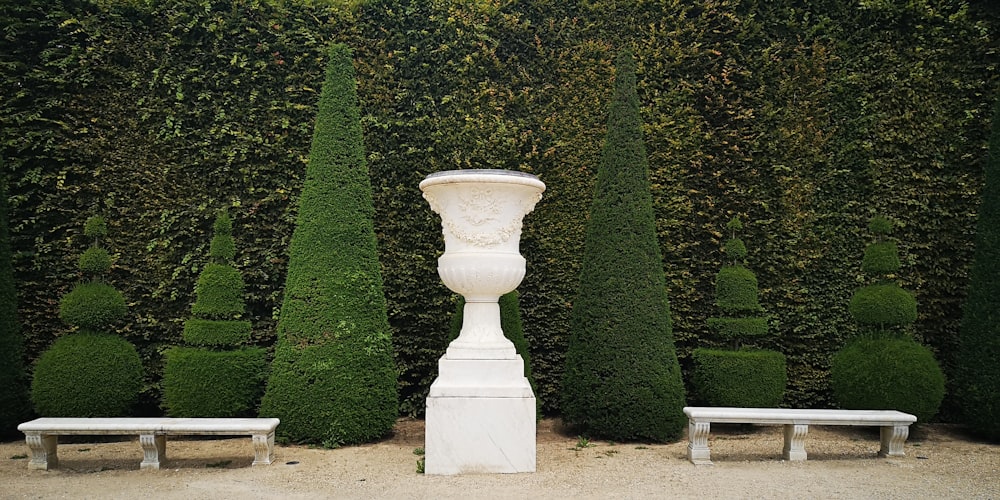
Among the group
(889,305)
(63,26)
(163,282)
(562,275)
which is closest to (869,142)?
(889,305)

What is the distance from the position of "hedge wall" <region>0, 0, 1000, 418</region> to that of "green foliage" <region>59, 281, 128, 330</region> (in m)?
0.54

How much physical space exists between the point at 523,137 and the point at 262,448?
3.69 meters

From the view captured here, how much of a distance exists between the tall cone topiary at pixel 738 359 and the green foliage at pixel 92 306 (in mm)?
5179

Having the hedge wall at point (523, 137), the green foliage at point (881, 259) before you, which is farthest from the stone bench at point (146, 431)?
the green foliage at point (881, 259)

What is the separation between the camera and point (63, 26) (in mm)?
5828

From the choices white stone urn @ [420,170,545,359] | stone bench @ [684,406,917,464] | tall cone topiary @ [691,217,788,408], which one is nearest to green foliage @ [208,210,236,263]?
white stone urn @ [420,170,545,359]

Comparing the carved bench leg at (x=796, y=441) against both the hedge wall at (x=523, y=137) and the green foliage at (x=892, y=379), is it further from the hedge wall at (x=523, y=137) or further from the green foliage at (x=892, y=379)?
the hedge wall at (x=523, y=137)

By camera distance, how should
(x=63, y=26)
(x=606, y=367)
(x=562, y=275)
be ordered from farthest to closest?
(x=562, y=275)
(x=63, y=26)
(x=606, y=367)

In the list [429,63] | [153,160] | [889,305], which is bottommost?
[889,305]

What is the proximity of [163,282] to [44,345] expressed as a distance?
4.02 ft

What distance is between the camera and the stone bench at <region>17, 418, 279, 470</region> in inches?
175

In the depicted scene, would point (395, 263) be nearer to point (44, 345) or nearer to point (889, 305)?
point (44, 345)

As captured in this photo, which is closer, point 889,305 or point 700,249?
point 889,305

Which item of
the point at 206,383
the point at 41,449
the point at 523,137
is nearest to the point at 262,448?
→ the point at 206,383
